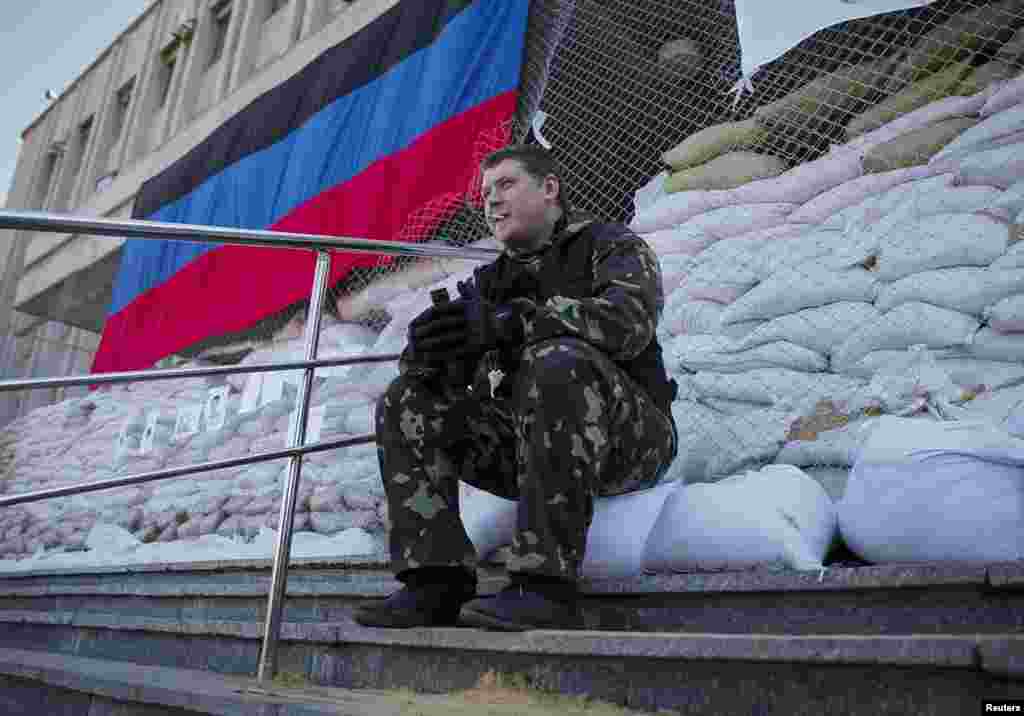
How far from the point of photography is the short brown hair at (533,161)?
1.44m

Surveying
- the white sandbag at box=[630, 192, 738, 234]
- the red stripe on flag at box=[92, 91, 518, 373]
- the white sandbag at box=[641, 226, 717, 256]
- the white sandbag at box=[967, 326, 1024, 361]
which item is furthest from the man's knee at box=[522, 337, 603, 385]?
the red stripe on flag at box=[92, 91, 518, 373]

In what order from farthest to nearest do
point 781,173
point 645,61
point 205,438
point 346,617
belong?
point 205,438 < point 645,61 < point 781,173 < point 346,617

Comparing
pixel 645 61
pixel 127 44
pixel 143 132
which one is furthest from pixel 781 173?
pixel 127 44

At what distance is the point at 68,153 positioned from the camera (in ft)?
26.3

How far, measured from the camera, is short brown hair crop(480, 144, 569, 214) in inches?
56.7

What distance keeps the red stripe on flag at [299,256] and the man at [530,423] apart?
4.94 ft

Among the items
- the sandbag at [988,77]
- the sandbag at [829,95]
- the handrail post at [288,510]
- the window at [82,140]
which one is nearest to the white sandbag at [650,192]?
the sandbag at [829,95]

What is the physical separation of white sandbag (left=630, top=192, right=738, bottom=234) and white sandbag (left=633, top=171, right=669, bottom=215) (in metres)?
0.09

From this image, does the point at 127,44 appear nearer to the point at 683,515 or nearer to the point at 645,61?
the point at 645,61

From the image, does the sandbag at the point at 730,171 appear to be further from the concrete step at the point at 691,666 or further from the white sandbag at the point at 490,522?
the concrete step at the point at 691,666

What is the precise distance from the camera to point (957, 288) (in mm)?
1590

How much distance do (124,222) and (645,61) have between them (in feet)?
6.13

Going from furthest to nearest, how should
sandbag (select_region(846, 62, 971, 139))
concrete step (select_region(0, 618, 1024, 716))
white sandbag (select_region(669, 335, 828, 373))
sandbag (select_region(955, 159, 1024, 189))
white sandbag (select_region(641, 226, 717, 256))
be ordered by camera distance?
white sandbag (select_region(641, 226, 717, 256)) < sandbag (select_region(846, 62, 971, 139)) < white sandbag (select_region(669, 335, 828, 373)) < sandbag (select_region(955, 159, 1024, 189)) < concrete step (select_region(0, 618, 1024, 716))

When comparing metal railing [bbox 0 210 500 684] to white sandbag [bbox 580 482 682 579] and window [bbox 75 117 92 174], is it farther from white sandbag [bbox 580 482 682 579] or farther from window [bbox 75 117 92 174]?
window [bbox 75 117 92 174]
